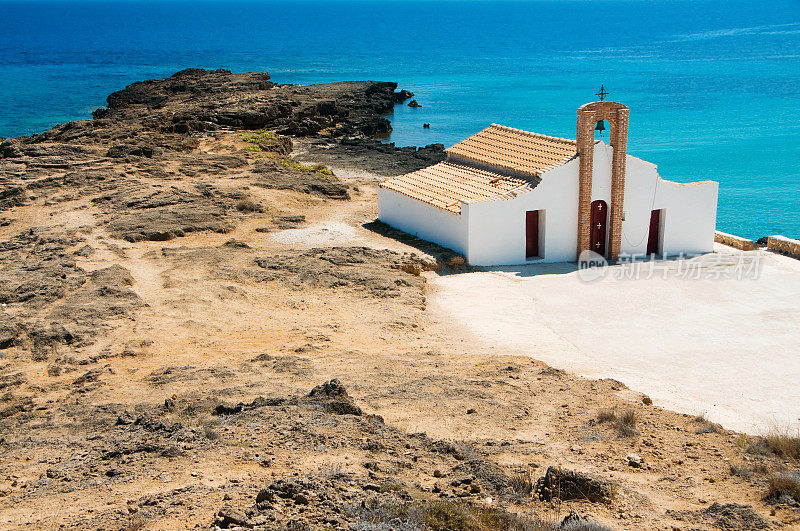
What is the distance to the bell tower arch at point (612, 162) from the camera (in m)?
24.7

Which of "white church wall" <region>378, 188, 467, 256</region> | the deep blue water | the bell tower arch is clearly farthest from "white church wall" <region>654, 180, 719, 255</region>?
the deep blue water

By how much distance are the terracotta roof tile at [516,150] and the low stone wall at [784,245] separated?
766cm

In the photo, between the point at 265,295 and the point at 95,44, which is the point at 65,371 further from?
the point at 95,44

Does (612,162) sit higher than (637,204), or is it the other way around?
(612,162)

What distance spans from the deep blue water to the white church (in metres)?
11.0

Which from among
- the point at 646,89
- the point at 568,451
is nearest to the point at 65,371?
the point at 568,451

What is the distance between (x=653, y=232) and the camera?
2664 cm

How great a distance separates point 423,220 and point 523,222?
345 centimetres

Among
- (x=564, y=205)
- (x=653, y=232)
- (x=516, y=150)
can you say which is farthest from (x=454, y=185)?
(x=653, y=232)

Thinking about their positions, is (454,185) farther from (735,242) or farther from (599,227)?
(735,242)

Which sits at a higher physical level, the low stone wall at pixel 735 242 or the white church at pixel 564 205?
the white church at pixel 564 205

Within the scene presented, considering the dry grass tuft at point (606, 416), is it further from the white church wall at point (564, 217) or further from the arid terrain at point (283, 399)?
the white church wall at point (564, 217)

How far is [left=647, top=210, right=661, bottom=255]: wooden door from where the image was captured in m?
26.5

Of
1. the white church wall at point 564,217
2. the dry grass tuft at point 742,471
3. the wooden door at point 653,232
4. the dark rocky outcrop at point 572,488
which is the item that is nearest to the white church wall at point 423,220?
the white church wall at point 564,217
